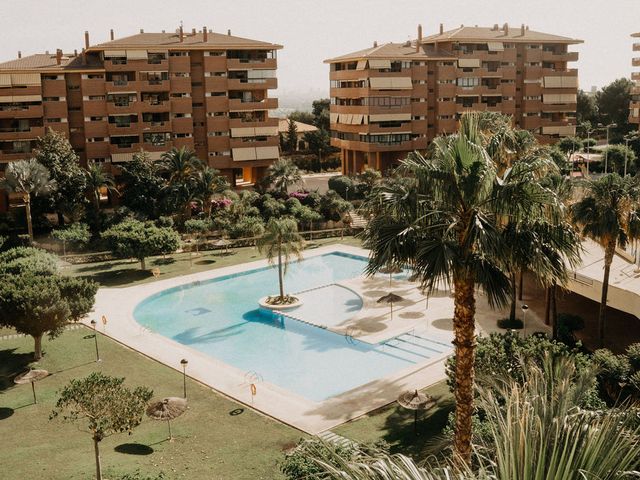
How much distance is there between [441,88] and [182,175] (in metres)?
33.7

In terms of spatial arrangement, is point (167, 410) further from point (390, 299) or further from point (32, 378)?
point (390, 299)

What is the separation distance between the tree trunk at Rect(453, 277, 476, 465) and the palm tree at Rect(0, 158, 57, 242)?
4111 cm

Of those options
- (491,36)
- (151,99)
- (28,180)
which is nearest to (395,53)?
(491,36)

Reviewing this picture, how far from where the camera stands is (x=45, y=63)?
5831 cm

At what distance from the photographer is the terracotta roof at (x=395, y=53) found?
68.8 m

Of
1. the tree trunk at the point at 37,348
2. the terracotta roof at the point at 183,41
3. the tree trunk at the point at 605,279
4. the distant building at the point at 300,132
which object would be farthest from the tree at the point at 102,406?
the distant building at the point at 300,132

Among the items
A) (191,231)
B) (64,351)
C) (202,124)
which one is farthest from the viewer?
(202,124)

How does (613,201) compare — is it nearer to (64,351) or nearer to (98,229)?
(64,351)

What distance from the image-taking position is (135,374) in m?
26.3

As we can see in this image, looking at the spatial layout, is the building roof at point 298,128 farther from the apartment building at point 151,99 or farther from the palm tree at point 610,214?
the palm tree at point 610,214

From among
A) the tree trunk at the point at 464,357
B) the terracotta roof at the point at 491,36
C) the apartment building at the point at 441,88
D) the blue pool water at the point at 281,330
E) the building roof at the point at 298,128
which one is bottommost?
the blue pool water at the point at 281,330

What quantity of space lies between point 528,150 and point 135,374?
19.9m

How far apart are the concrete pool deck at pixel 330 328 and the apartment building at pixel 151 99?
890 inches

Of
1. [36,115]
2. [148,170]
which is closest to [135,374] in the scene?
[148,170]
